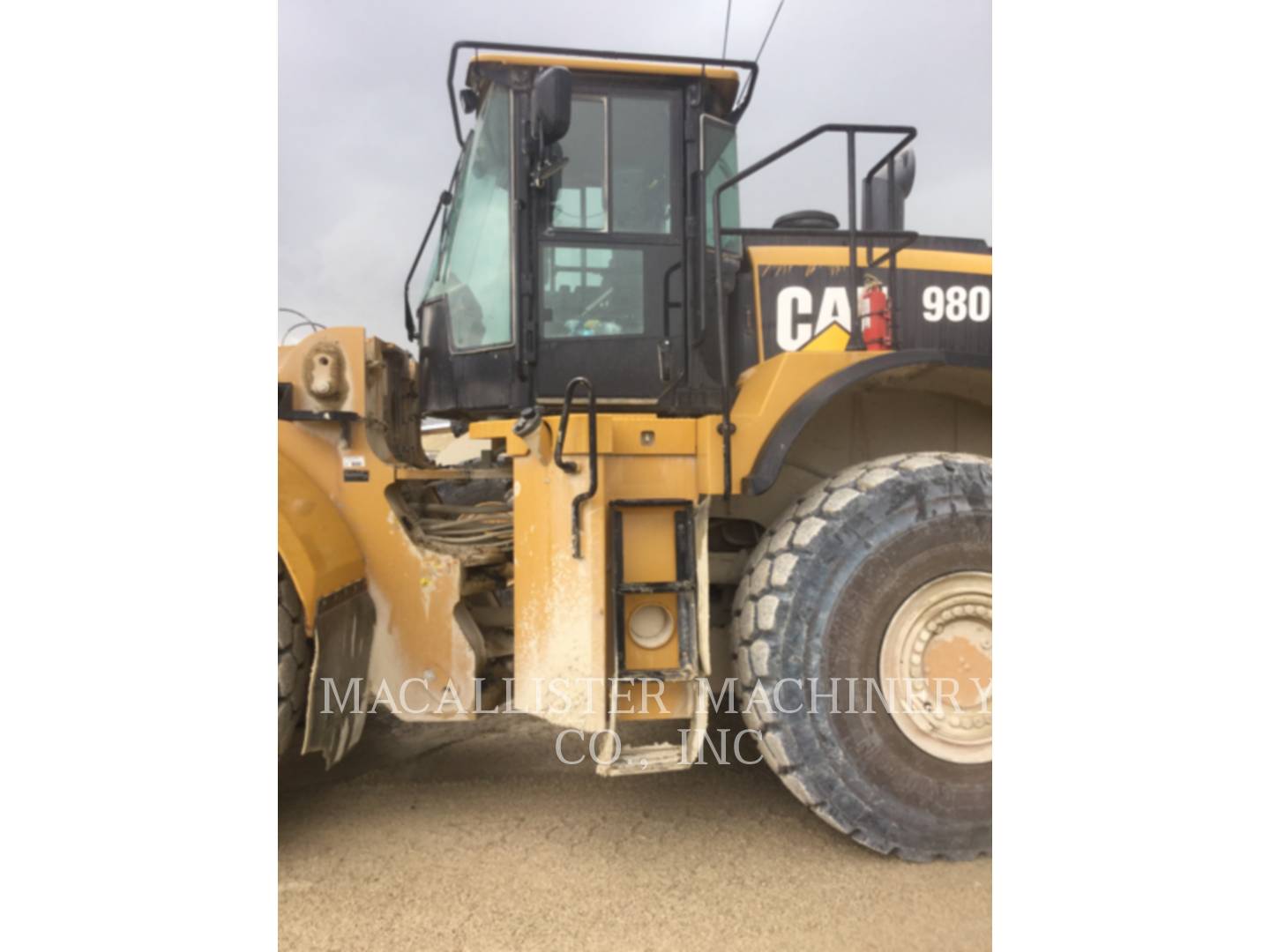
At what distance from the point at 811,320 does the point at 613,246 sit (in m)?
0.79

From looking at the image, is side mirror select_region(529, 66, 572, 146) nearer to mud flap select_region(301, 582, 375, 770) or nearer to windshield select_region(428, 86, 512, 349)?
windshield select_region(428, 86, 512, 349)

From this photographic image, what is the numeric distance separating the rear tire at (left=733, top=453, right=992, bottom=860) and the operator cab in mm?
589

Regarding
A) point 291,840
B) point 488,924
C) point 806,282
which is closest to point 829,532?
point 806,282

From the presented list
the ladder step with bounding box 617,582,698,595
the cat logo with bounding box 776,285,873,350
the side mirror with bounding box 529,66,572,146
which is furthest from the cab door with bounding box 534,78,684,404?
the ladder step with bounding box 617,582,698,595

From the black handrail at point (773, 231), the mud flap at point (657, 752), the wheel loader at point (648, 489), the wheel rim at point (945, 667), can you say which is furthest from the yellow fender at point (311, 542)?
the wheel rim at point (945, 667)

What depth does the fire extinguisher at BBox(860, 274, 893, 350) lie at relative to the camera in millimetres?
2598

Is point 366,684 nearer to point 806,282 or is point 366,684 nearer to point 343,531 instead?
point 343,531

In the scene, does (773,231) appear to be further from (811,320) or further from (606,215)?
(606,215)

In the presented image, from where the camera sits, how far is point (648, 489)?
2.12 meters

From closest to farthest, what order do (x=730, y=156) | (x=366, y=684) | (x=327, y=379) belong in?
(x=366, y=684) → (x=327, y=379) → (x=730, y=156)

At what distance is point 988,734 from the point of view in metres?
2.07

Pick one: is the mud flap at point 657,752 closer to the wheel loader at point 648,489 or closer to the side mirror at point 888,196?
the wheel loader at point 648,489

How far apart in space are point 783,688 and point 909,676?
0.34 m

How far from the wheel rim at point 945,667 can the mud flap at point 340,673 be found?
4.61 feet
